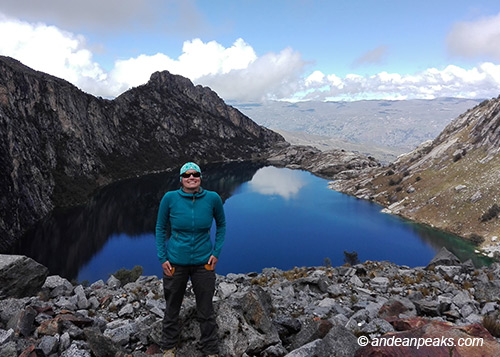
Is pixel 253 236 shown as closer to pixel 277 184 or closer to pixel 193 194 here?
pixel 193 194

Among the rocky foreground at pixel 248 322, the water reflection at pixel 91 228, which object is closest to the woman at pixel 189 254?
the rocky foreground at pixel 248 322

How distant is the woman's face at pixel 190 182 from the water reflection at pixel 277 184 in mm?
126039

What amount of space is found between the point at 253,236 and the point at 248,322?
74370 mm

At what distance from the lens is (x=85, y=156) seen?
150m

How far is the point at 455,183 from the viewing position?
90188mm

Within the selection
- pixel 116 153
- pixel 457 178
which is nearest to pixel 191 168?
pixel 457 178

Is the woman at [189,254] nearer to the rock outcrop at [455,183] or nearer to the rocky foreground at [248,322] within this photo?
the rocky foreground at [248,322]

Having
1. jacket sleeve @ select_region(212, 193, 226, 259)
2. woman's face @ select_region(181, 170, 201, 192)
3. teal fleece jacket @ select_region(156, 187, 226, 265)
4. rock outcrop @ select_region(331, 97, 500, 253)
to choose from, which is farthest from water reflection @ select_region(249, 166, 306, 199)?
woman's face @ select_region(181, 170, 201, 192)

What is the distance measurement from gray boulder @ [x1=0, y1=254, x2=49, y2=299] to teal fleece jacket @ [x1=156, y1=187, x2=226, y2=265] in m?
10.7

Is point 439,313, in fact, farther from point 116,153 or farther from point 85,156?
point 116,153

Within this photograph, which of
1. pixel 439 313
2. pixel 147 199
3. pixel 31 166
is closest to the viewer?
pixel 439 313

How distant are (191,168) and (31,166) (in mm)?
123942

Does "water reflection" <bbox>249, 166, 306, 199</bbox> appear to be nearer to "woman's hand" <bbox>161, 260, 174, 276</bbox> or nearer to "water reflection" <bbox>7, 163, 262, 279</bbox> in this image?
"water reflection" <bbox>7, 163, 262, 279</bbox>

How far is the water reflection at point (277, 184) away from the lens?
5645 inches
